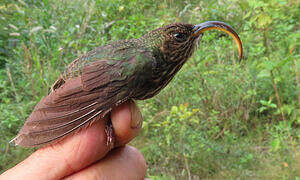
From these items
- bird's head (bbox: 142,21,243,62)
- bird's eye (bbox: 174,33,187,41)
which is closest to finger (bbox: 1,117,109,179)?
bird's head (bbox: 142,21,243,62)

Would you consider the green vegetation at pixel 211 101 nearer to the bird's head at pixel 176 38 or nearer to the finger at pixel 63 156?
the bird's head at pixel 176 38

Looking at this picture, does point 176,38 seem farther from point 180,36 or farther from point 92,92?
point 92,92

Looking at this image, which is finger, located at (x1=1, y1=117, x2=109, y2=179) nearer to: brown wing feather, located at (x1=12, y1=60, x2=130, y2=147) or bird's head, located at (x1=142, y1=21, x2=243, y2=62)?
brown wing feather, located at (x1=12, y1=60, x2=130, y2=147)

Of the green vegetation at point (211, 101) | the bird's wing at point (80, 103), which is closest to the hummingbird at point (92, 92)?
the bird's wing at point (80, 103)

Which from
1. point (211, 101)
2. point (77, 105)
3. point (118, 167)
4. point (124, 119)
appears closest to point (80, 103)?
point (77, 105)

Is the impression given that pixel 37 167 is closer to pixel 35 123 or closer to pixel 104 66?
pixel 35 123
